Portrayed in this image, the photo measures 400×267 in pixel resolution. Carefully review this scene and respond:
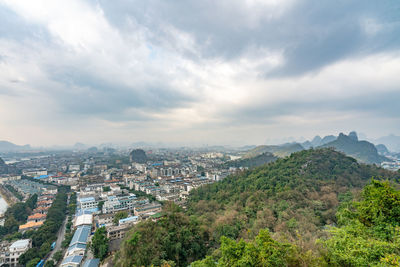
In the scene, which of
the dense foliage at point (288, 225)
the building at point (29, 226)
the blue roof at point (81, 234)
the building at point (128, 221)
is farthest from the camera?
the building at point (29, 226)

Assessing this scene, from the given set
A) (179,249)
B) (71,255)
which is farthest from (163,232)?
(71,255)

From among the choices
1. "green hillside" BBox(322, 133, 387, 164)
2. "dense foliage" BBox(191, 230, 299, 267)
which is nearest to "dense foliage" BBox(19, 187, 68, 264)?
"dense foliage" BBox(191, 230, 299, 267)

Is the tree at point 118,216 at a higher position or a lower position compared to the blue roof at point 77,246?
higher

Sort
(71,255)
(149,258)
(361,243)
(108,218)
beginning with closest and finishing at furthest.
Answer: (361,243) < (149,258) < (71,255) < (108,218)

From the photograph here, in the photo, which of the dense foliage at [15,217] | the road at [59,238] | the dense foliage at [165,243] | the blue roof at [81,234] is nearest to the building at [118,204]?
the road at [59,238]

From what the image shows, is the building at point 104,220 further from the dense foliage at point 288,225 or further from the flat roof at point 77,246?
the dense foliage at point 288,225

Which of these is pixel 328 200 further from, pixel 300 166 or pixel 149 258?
pixel 149 258

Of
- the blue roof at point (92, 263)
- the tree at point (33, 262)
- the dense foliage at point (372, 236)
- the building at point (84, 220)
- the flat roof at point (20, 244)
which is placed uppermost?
the dense foliage at point (372, 236)
